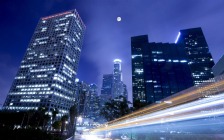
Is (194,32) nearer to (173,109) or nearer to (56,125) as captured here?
(56,125)

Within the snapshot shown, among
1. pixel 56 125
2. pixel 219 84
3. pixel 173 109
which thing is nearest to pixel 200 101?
pixel 219 84

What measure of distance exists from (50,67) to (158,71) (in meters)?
92.2

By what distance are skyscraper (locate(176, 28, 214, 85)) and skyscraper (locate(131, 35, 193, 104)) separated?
21.2 metres

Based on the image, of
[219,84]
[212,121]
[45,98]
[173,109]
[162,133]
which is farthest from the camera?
[45,98]

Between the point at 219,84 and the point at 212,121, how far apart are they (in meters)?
2.62

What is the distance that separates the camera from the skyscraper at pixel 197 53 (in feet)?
464

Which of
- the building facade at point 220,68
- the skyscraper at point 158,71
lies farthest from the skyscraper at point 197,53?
the building facade at point 220,68

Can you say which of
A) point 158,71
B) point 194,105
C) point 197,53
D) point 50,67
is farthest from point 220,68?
point 197,53

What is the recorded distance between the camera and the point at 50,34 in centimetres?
15725

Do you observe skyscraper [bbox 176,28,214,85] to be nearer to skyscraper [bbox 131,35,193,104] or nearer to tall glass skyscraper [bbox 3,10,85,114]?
skyscraper [bbox 131,35,193,104]

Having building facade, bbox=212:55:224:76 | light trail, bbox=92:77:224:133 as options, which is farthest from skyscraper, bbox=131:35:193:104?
light trail, bbox=92:77:224:133

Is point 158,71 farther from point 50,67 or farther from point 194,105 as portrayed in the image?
point 194,105

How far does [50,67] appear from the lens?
133m

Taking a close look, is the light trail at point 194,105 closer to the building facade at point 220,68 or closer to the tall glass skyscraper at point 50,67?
the building facade at point 220,68
